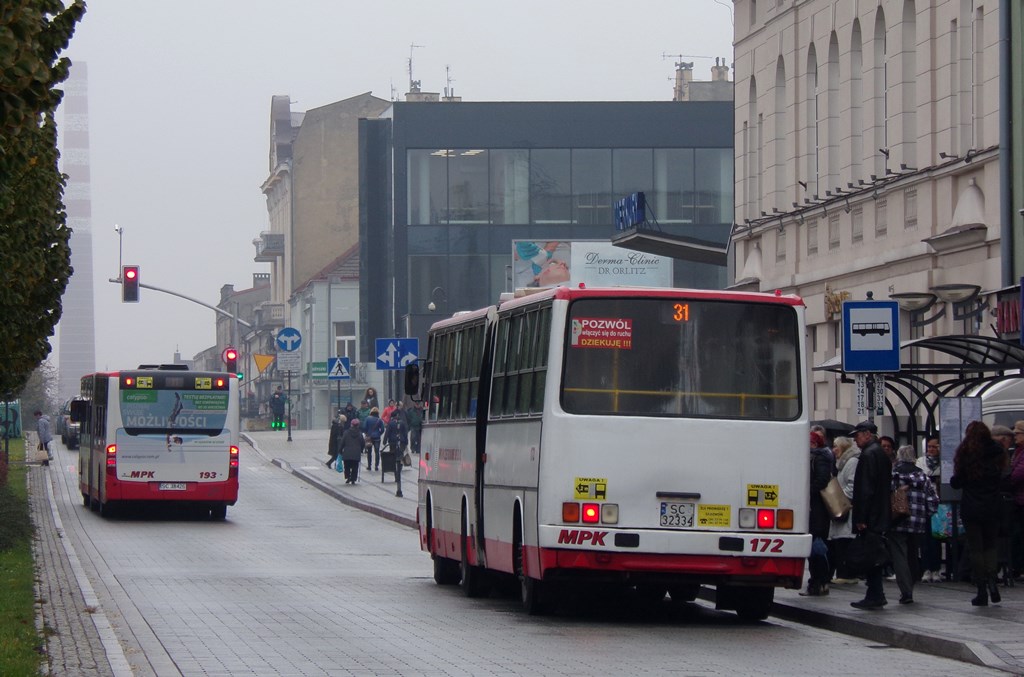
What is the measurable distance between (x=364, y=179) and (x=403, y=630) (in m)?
68.7

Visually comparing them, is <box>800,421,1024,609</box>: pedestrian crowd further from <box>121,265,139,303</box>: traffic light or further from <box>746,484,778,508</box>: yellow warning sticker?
<box>121,265,139,303</box>: traffic light

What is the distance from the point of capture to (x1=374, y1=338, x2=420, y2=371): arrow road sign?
37.0 metres

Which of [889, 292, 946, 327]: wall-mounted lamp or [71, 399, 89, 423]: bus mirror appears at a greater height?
[889, 292, 946, 327]: wall-mounted lamp

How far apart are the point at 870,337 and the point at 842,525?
201cm

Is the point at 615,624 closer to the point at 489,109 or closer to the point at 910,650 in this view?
the point at 910,650

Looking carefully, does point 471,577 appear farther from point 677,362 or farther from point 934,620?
point 934,620

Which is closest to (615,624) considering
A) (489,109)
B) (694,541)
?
(694,541)

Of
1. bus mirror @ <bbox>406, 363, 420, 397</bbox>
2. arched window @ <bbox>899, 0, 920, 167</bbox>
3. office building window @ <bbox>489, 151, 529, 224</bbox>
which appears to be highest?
office building window @ <bbox>489, 151, 529, 224</bbox>

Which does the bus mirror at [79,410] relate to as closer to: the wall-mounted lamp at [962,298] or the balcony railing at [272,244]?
the wall-mounted lamp at [962,298]

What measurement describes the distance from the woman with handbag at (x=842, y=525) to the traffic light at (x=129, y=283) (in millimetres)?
31724

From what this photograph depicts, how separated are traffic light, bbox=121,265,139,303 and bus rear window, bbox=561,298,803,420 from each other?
114 ft

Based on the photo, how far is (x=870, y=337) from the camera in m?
19.5

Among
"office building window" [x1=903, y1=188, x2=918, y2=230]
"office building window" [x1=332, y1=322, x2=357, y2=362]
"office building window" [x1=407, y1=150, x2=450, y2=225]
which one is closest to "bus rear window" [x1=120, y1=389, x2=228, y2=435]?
"office building window" [x1=903, y1=188, x2=918, y2=230]

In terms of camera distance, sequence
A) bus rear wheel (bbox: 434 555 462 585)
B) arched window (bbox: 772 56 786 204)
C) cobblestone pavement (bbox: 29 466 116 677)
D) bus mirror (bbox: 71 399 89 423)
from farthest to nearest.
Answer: bus mirror (bbox: 71 399 89 423) < arched window (bbox: 772 56 786 204) < bus rear wheel (bbox: 434 555 462 585) < cobblestone pavement (bbox: 29 466 116 677)
